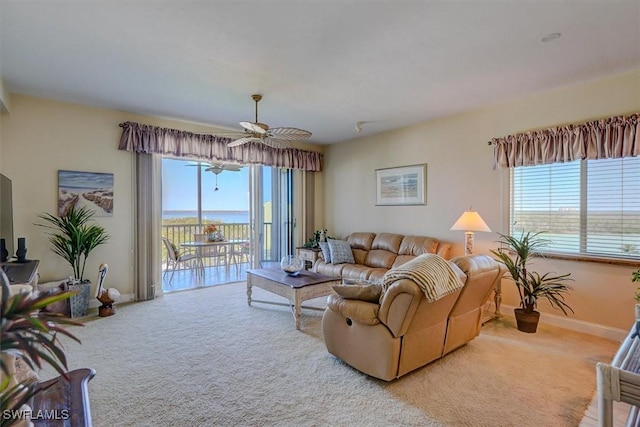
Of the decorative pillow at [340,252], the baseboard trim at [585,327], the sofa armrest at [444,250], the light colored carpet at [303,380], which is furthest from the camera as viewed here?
the decorative pillow at [340,252]

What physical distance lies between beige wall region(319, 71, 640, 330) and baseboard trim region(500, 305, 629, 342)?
2.2 inches

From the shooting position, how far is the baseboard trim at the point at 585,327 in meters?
3.17

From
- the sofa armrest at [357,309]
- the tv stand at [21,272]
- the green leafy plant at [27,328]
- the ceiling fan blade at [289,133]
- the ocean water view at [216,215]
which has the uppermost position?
the ceiling fan blade at [289,133]

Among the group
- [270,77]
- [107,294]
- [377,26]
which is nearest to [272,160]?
[270,77]

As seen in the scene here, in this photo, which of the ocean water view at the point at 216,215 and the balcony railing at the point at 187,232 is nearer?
the balcony railing at the point at 187,232

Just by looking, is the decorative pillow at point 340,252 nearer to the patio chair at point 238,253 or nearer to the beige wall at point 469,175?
the beige wall at point 469,175

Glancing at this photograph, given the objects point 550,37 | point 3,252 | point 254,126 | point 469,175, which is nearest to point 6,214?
point 3,252

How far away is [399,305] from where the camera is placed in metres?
2.15

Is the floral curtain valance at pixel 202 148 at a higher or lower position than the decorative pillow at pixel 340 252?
higher

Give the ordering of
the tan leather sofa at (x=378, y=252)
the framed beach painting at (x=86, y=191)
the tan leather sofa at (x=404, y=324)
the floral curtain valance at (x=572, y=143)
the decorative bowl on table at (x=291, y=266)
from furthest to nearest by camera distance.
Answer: the tan leather sofa at (x=378, y=252), the framed beach painting at (x=86, y=191), the decorative bowl on table at (x=291, y=266), the floral curtain valance at (x=572, y=143), the tan leather sofa at (x=404, y=324)

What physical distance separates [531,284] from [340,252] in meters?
2.65

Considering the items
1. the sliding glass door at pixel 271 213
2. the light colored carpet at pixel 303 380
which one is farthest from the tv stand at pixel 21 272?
the sliding glass door at pixel 271 213

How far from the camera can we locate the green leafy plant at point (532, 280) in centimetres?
339

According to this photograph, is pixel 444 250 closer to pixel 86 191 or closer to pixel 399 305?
pixel 399 305
